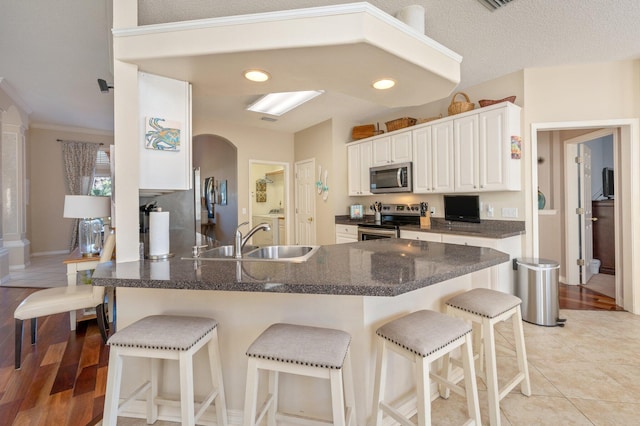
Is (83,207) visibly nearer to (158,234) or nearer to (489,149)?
(158,234)

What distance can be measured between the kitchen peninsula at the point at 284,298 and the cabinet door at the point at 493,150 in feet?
5.87

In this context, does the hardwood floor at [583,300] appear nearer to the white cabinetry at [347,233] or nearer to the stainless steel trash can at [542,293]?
the stainless steel trash can at [542,293]

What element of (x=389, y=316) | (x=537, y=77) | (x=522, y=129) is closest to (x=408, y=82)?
(x=389, y=316)

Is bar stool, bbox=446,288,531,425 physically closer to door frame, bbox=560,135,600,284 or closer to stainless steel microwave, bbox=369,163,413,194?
stainless steel microwave, bbox=369,163,413,194

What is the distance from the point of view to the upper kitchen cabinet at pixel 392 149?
4.18m

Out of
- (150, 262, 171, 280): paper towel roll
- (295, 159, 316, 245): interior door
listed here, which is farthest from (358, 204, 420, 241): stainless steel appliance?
(150, 262, 171, 280): paper towel roll

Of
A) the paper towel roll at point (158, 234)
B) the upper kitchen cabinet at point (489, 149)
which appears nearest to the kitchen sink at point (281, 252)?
the paper towel roll at point (158, 234)

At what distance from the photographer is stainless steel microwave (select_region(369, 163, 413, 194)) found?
416 cm

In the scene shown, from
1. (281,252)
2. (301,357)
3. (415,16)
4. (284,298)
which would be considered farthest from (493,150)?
(301,357)

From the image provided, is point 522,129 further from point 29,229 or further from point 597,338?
point 29,229

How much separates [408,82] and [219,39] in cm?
119

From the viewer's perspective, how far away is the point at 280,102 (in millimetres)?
4180

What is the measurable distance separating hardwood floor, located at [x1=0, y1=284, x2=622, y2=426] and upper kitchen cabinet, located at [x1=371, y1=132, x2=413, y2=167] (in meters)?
3.92

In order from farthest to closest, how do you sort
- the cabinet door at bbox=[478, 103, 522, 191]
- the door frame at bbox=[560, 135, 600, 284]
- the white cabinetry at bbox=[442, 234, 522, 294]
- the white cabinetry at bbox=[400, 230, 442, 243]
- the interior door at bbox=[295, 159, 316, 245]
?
the interior door at bbox=[295, 159, 316, 245], the door frame at bbox=[560, 135, 600, 284], the white cabinetry at bbox=[400, 230, 442, 243], the cabinet door at bbox=[478, 103, 522, 191], the white cabinetry at bbox=[442, 234, 522, 294]
